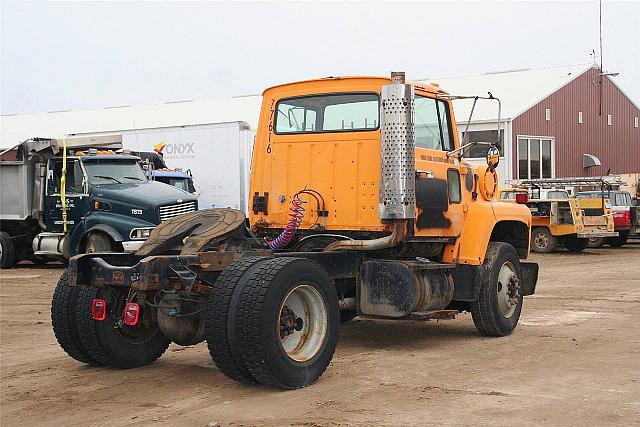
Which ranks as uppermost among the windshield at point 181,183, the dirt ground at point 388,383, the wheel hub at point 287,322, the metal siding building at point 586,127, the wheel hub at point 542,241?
the metal siding building at point 586,127

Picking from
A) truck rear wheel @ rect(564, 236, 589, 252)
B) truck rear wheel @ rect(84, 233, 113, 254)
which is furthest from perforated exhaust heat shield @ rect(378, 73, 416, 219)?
truck rear wheel @ rect(564, 236, 589, 252)

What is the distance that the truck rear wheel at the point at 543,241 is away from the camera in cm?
2531

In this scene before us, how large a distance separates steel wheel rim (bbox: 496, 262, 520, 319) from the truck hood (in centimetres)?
974

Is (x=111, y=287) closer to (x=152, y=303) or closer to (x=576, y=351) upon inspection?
(x=152, y=303)

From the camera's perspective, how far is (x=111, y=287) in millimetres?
7668

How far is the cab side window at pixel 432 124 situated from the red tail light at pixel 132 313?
11.2ft

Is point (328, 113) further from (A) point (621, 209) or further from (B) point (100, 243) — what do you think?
(A) point (621, 209)

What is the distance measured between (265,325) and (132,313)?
128 centimetres

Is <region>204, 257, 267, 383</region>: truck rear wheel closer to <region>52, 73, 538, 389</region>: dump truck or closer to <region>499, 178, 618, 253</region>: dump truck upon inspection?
<region>52, 73, 538, 389</region>: dump truck

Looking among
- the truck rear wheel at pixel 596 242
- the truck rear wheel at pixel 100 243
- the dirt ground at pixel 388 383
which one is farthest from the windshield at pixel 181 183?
the truck rear wheel at pixel 596 242

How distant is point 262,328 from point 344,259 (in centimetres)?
198

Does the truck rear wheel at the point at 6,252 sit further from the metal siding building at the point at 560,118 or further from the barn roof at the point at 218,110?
the metal siding building at the point at 560,118

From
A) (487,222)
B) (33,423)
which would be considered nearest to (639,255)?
(487,222)

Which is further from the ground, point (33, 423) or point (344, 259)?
point (344, 259)
